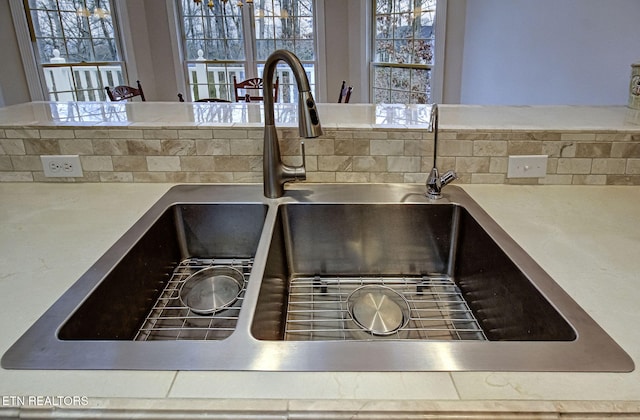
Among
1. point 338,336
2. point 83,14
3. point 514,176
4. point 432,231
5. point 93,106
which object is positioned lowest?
point 338,336

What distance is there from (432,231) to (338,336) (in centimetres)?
39

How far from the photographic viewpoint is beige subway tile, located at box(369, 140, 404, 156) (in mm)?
1149

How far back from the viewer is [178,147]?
1194 millimetres

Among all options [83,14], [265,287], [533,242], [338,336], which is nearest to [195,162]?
[265,287]

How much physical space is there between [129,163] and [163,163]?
0.34 feet

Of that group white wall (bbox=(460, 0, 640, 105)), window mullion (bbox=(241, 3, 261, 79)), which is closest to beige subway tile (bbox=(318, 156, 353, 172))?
white wall (bbox=(460, 0, 640, 105))

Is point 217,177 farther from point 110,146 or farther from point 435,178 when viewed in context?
point 435,178

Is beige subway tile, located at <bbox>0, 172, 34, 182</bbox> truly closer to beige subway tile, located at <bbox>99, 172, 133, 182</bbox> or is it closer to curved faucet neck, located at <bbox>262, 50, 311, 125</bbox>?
beige subway tile, located at <bbox>99, 172, 133, 182</bbox>

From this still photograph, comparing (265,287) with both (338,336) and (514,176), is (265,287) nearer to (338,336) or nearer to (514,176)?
(338,336)

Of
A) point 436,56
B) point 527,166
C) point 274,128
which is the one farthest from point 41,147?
point 436,56

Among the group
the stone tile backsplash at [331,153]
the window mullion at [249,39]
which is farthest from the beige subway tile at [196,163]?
the window mullion at [249,39]

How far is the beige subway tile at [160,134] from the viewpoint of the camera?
118cm

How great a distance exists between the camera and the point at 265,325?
0.79 metres

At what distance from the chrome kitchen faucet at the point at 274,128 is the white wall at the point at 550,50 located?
185 centimetres
